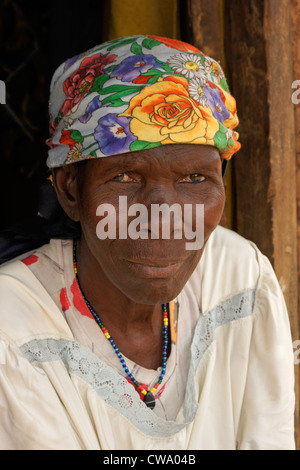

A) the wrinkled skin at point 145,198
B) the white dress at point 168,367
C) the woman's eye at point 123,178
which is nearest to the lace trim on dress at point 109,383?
the white dress at point 168,367

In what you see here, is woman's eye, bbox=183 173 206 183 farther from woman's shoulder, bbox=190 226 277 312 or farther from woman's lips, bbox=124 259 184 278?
woman's shoulder, bbox=190 226 277 312

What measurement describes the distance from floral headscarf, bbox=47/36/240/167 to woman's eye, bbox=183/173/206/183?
0.09 meters

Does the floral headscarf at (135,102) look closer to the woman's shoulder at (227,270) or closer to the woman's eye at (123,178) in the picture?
the woman's eye at (123,178)

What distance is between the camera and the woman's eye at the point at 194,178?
1559mm

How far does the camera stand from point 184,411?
5.57 feet

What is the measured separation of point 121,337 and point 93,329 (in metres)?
0.10

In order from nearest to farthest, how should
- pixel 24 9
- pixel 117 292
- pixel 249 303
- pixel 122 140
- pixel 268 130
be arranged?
1. pixel 122 140
2. pixel 117 292
3. pixel 249 303
4. pixel 268 130
5. pixel 24 9

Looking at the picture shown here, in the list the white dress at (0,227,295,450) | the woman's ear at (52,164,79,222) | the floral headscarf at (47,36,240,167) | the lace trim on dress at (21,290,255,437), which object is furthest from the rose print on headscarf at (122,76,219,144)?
the lace trim on dress at (21,290,255,437)

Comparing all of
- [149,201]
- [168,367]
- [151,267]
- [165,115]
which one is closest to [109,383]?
[168,367]

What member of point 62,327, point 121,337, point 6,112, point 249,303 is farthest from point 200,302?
point 6,112

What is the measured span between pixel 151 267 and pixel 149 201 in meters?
0.16

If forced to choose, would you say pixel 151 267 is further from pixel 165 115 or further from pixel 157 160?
pixel 165 115

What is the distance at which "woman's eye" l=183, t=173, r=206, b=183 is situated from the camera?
1.56 metres

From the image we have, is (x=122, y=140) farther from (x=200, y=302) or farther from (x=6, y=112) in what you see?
(x=6, y=112)
